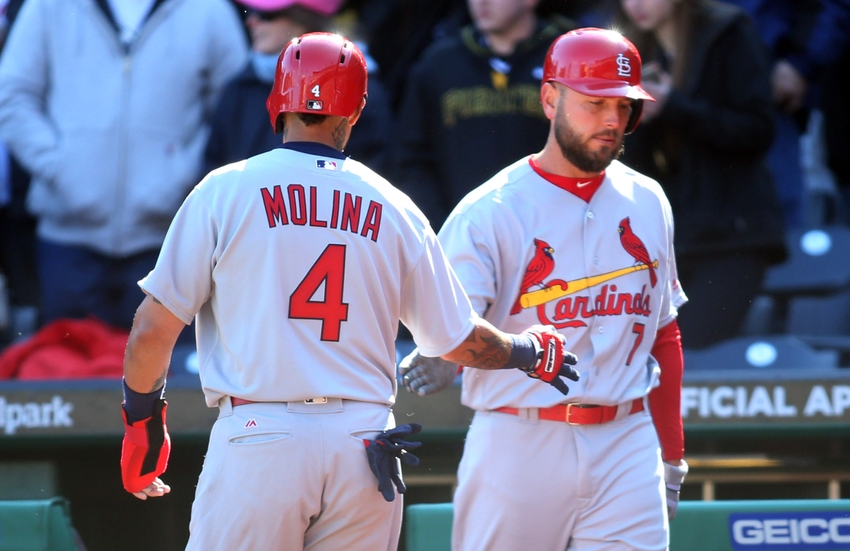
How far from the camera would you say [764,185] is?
453 cm

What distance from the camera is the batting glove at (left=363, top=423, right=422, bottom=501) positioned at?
7.59 feet

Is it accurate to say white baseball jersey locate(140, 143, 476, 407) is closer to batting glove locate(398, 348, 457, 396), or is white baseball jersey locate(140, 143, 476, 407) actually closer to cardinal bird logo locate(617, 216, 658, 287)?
batting glove locate(398, 348, 457, 396)

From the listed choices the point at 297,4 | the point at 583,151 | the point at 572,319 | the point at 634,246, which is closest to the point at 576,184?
the point at 583,151

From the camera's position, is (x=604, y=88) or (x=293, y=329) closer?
(x=293, y=329)

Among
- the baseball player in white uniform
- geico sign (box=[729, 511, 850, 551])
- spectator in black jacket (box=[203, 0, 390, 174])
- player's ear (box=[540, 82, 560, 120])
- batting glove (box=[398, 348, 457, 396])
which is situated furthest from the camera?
spectator in black jacket (box=[203, 0, 390, 174])

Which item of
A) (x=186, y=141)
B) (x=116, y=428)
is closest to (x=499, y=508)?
(x=116, y=428)

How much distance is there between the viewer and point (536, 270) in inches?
113

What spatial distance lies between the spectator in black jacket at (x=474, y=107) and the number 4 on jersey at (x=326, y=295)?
2240 mm

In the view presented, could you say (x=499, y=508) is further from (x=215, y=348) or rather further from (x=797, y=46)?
(x=797, y=46)

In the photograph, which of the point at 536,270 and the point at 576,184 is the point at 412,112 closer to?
the point at 576,184

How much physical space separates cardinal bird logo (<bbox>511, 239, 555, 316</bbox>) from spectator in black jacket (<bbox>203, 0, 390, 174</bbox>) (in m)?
1.78

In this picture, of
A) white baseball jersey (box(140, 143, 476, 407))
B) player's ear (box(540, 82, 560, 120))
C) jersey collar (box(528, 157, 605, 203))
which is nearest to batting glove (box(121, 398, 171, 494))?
white baseball jersey (box(140, 143, 476, 407))

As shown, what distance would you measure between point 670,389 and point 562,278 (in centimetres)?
50

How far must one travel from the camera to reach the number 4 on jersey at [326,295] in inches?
90.9
